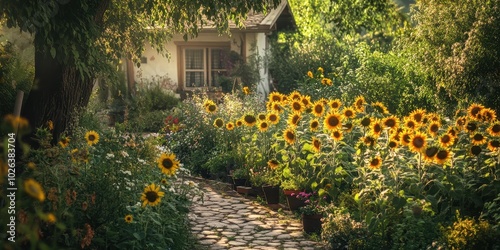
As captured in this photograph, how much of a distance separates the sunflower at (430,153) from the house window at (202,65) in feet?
49.6

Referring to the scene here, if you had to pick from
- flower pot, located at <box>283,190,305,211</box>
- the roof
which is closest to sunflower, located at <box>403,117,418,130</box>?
flower pot, located at <box>283,190,305,211</box>

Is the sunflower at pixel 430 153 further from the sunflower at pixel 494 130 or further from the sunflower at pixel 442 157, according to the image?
the sunflower at pixel 494 130

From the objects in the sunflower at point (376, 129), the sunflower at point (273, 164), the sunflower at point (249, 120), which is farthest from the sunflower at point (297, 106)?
the sunflower at point (376, 129)

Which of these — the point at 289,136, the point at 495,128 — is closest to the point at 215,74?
the point at 289,136

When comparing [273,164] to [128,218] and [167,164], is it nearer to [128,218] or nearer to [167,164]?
[167,164]

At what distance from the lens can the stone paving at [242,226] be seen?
25.6ft

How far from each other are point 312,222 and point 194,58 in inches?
558

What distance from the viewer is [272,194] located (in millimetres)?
9719

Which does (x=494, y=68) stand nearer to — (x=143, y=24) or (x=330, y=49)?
(x=143, y=24)

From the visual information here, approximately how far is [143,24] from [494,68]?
5960mm

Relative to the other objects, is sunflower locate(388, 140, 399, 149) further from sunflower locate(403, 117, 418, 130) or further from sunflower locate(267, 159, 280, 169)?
sunflower locate(267, 159, 280, 169)

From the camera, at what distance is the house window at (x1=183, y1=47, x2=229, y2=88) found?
21672mm

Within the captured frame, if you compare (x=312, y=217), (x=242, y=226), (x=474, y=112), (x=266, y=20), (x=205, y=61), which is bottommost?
(x=242, y=226)

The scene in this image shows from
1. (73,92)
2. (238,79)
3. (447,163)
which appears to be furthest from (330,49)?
(447,163)
